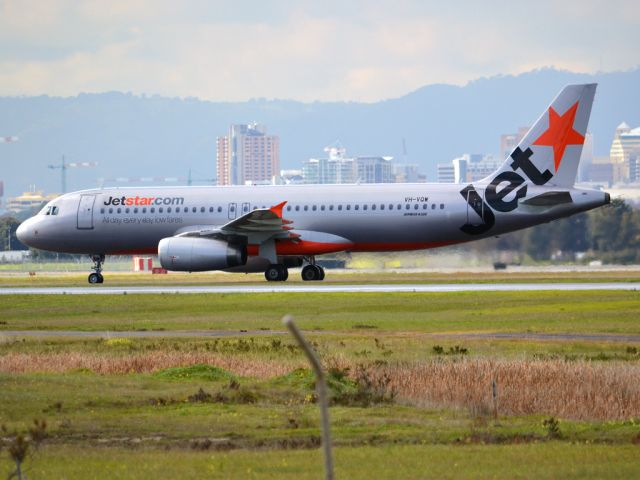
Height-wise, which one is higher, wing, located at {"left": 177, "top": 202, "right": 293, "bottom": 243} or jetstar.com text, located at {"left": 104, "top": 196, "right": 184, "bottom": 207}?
jetstar.com text, located at {"left": 104, "top": 196, "right": 184, "bottom": 207}

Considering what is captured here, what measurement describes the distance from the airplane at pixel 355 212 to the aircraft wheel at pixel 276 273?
45 millimetres

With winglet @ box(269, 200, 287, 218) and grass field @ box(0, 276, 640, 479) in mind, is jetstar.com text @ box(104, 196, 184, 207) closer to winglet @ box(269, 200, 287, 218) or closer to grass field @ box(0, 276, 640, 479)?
winglet @ box(269, 200, 287, 218)

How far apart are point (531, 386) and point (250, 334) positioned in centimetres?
1452

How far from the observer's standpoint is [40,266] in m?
114

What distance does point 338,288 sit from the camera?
186 ft

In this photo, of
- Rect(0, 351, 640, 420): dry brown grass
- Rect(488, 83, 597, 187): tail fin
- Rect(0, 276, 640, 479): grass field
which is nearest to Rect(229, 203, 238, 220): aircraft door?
Rect(488, 83, 597, 187): tail fin

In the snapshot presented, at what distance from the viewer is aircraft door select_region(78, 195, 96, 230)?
64125mm

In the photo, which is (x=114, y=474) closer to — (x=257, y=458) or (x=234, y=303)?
(x=257, y=458)

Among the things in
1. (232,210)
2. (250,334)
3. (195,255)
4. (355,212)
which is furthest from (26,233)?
(250,334)

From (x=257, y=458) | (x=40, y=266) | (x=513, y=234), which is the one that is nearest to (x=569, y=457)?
(x=257, y=458)

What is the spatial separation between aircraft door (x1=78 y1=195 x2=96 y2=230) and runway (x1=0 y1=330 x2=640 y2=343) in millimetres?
23274

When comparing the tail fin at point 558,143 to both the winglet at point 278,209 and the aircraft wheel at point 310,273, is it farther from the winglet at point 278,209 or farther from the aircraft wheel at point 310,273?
the aircraft wheel at point 310,273

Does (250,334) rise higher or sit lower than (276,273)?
lower

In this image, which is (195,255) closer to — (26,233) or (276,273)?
(276,273)
